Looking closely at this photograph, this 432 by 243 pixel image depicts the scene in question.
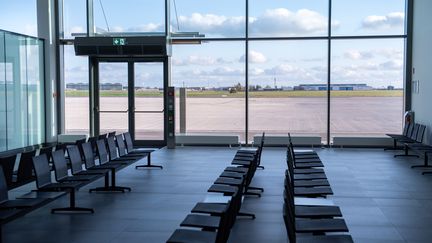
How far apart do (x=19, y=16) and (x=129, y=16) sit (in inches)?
106

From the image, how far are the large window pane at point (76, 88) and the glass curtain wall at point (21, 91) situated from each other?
79cm

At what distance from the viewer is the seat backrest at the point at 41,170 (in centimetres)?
577

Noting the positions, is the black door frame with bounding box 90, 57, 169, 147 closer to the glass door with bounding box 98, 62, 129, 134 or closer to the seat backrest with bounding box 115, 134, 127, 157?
the glass door with bounding box 98, 62, 129, 134

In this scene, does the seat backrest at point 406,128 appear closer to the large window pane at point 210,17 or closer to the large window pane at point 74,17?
the large window pane at point 210,17

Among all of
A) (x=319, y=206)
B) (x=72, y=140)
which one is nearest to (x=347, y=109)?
(x=72, y=140)

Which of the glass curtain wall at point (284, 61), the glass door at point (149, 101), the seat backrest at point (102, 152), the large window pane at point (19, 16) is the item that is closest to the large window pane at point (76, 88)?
the glass curtain wall at point (284, 61)

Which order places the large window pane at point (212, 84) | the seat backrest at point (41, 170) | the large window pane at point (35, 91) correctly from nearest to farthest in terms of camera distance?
the seat backrest at point (41, 170)
the large window pane at point (35, 91)
the large window pane at point (212, 84)

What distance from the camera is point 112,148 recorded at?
329 inches

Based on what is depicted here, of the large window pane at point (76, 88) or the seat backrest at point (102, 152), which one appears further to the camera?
the large window pane at point (76, 88)

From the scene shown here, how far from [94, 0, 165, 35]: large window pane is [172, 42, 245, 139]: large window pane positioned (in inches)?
34.7

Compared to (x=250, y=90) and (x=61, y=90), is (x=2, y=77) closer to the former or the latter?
(x=61, y=90)

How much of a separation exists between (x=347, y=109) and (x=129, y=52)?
18.7 feet

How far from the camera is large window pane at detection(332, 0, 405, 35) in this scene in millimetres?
13047

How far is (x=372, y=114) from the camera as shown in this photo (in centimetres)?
1403
